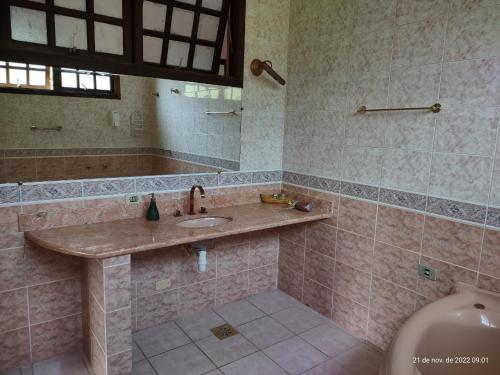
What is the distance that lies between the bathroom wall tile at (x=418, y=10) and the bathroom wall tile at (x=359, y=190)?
1.03 m

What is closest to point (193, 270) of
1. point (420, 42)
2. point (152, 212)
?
point (152, 212)

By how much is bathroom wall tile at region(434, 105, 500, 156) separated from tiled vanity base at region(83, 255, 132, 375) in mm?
1838

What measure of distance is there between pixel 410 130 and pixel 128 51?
5.95 feet

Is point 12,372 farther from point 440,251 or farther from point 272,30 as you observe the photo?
point 272,30

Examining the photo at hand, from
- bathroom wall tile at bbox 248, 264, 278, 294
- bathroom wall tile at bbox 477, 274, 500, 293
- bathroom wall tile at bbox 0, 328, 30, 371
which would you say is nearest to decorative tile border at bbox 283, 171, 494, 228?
bathroom wall tile at bbox 477, 274, 500, 293

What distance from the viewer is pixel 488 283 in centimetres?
190

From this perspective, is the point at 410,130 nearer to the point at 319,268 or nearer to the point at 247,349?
the point at 319,268

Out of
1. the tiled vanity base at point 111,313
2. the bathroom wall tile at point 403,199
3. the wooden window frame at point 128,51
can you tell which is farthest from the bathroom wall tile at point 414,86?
the tiled vanity base at point 111,313

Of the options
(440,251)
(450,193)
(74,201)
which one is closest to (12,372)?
(74,201)

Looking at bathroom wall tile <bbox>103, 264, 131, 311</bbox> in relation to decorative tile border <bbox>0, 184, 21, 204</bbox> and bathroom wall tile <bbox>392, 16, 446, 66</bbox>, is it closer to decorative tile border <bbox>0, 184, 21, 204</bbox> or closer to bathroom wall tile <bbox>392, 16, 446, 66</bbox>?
decorative tile border <bbox>0, 184, 21, 204</bbox>

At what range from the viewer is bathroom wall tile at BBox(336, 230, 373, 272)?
2.49 m

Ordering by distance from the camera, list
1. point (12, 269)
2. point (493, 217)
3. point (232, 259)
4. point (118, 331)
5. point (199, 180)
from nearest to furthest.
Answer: point (493, 217) → point (118, 331) → point (12, 269) → point (199, 180) → point (232, 259)

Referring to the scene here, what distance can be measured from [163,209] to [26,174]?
847 millimetres

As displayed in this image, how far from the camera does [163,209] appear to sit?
2.54 m
